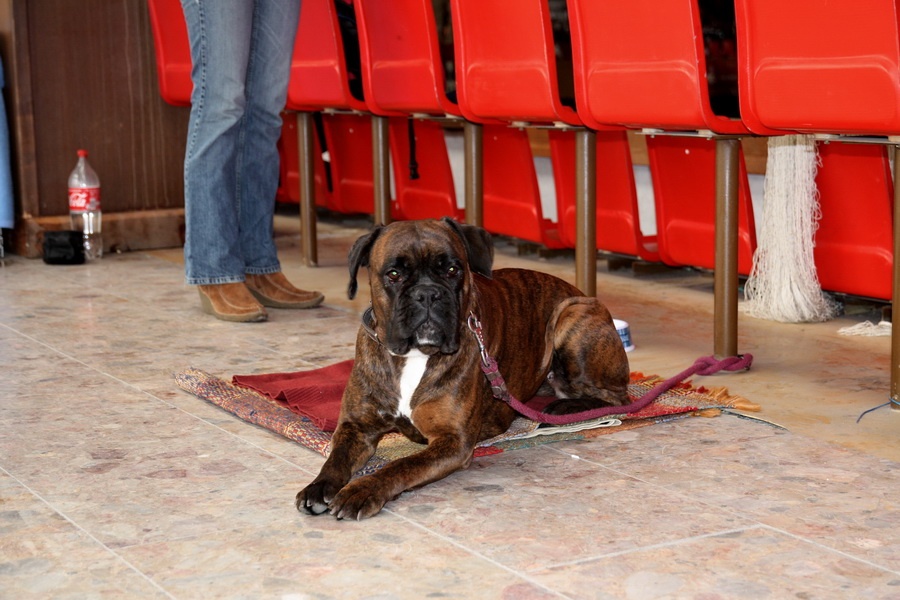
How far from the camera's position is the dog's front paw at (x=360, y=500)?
2.07 metres

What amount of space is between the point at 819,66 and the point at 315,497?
146 cm

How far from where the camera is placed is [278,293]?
4.11 metres

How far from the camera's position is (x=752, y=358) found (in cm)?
323

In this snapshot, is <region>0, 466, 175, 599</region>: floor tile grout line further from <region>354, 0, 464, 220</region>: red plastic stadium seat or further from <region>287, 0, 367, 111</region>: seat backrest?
<region>287, 0, 367, 111</region>: seat backrest

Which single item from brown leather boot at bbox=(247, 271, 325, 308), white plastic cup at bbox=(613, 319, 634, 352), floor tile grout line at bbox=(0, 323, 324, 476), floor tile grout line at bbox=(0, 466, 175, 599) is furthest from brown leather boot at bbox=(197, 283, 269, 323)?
floor tile grout line at bbox=(0, 466, 175, 599)

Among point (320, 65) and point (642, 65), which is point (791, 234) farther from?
point (320, 65)

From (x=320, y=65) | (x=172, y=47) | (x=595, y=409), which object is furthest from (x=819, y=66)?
(x=172, y=47)

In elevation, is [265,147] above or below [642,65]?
below

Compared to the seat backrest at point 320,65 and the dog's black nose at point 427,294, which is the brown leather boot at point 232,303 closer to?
the seat backrest at point 320,65

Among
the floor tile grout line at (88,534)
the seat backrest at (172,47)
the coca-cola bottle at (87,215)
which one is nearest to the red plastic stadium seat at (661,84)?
the floor tile grout line at (88,534)

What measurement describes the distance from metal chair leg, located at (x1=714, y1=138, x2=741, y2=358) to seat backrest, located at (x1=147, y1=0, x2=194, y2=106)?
2.67 m

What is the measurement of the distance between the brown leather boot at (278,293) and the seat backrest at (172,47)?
132 centimetres

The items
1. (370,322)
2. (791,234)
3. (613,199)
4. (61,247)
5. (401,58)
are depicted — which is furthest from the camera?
(61,247)

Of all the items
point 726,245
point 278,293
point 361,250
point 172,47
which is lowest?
point 278,293
